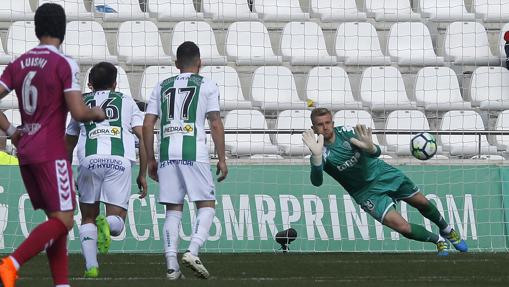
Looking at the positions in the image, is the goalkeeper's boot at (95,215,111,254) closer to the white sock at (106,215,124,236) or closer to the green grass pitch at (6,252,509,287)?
the green grass pitch at (6,252,509,287)

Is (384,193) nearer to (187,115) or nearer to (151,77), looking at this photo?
(187,115)

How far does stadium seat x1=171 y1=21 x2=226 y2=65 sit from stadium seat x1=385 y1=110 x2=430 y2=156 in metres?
2.71

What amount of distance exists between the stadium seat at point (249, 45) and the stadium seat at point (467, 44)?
8.57 feet

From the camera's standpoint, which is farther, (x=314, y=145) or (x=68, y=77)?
(x=314, y=145)

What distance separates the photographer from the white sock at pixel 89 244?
10.8 m

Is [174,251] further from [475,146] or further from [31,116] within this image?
[475,146]

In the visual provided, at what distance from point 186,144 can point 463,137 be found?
816cm

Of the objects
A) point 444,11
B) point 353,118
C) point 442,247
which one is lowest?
point 442,247

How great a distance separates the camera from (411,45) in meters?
19.3

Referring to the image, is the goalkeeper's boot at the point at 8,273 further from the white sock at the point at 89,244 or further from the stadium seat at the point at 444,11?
the stadium seat at the point at 444,11

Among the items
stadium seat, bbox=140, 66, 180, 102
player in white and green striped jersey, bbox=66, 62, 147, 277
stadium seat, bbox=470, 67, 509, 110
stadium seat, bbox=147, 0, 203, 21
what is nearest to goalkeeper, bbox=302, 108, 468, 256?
player in white and green striped jersey, bbox=66, 62, 147, 277

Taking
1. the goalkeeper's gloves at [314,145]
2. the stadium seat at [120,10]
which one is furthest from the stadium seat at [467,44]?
the goalkeeper's gloves at [314,145]

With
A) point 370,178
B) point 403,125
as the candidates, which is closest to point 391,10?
point 403,125

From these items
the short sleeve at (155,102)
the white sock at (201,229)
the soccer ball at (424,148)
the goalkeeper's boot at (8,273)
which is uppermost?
the short sleeve at (155,102)
